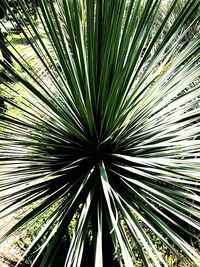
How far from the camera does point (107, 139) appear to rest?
1.72 m

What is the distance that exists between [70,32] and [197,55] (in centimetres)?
83

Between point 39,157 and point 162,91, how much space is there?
83 cm

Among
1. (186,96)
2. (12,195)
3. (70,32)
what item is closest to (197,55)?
(186,96)

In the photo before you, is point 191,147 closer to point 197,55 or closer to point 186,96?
point 186,96

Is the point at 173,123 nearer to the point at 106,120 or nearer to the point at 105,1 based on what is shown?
the point at 106,120

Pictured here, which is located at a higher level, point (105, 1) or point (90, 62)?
point (105, 1)

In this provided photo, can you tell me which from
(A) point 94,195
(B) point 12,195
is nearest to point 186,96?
(A) point 94,195

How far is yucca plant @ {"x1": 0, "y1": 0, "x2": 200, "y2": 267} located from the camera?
5.50 ft

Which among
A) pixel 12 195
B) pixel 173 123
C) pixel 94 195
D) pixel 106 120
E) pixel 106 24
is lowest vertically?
pixel 12 195

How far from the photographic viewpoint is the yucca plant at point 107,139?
1.68m

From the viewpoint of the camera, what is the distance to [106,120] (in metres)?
1.86

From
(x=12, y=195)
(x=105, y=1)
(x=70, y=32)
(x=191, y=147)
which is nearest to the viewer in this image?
(x=70, y=32)

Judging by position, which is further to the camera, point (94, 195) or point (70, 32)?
point (94, 195)

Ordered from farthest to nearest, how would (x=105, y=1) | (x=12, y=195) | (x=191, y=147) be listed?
(x=12, y=195) < (x=191, y=147) < (x=105, y=1)
